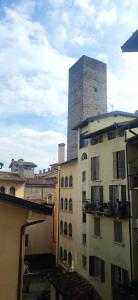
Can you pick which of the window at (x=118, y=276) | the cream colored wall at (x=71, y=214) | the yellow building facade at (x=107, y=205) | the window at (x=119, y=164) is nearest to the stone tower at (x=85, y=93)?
the cream colored wall at (x=71, y=214)

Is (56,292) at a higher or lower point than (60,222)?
lower

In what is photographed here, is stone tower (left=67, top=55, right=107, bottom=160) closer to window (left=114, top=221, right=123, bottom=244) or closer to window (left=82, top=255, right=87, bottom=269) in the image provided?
window (left=82, top=255, right=87, bottom=269)

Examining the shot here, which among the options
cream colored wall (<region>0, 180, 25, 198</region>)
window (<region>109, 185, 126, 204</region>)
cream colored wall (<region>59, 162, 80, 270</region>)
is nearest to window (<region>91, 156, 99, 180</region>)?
window (<region>109, 185, 126, 204</region>)

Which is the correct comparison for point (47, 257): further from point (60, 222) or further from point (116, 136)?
point (116, 136)

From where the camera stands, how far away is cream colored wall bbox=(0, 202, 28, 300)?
21.4ft

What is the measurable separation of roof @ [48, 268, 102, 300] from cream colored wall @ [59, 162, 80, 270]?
8509 mm

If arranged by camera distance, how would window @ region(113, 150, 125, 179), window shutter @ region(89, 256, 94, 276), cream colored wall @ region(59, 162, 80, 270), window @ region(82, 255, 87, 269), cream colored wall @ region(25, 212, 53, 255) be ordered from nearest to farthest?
window @ region(113, 150, 125, 179) → window shutter @ region(89, 256, 94, 276) → window @ region(82, 255, 87, 269) → cream colored wall @ region(59, 162, 80, 270) → cream colored wall @ region(25, 212, 53, 255)

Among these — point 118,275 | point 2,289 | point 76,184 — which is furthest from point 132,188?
point 2,289

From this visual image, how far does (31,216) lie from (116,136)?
54.5 ft

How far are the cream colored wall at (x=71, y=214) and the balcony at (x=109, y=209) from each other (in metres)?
Answer: 5.76

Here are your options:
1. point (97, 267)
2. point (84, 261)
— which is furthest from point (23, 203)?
point (84, 261)

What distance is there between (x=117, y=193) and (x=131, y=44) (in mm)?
15817

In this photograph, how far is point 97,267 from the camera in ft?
78.1

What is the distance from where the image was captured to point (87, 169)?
27656mm
